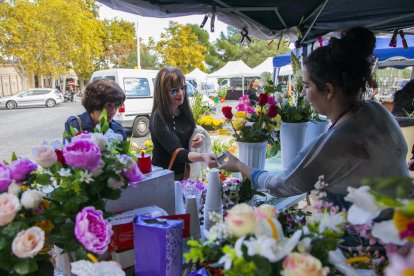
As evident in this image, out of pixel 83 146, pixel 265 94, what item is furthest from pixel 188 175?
pixel 83 146

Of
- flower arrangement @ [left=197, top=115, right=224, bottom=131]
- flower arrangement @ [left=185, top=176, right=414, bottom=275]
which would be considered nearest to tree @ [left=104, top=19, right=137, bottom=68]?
flower arrangement @ [left=197, top=115, right=224, bottom=131]

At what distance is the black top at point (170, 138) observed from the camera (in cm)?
199

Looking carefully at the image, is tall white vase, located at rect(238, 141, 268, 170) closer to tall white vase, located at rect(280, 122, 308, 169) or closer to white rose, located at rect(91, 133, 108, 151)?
tall white vase, located at rect(280, 122, 308, 169)

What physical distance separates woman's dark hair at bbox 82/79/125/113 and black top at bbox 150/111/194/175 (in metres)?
0.32

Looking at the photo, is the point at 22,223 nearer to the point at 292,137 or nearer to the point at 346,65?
the point at 346,65

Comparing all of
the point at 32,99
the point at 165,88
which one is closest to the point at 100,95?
the point at 165,88

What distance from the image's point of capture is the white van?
9.06 metres

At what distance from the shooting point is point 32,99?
18359 millimetres

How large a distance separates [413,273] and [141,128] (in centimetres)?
944

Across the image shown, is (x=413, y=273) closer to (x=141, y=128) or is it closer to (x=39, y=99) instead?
Result: (x=141, y=128)

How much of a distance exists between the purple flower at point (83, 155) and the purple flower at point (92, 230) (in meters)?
0.11

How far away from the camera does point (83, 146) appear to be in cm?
82

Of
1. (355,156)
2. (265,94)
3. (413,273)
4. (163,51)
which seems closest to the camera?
(413,273)

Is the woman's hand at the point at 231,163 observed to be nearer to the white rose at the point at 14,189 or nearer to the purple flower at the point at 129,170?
the purple flower at the point at 129,170
